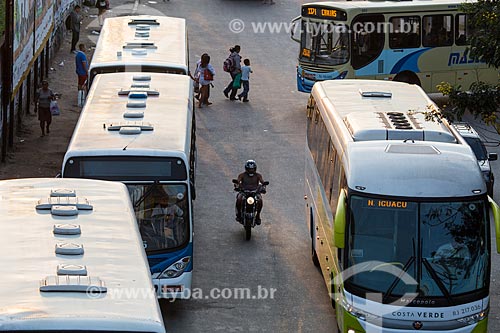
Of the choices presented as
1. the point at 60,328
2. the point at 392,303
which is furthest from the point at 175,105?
the point at 60,328

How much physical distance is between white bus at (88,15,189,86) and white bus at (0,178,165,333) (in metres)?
9.97

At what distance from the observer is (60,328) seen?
8.43m

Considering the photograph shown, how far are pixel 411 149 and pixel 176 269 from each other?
3.66 meters

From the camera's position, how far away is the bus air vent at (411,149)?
1404cm

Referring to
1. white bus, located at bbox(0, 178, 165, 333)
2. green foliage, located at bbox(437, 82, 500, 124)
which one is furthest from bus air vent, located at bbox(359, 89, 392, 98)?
white bus, located at bbox(0, 178, 165, 333)

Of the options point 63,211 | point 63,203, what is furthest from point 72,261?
point 63,203

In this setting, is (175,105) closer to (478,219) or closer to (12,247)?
(478,219)

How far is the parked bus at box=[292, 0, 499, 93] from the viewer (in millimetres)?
29094

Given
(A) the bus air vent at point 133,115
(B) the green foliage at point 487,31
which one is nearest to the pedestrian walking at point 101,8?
(A) the bus air vent at point 133,115

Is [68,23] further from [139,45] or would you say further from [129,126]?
[129,126]

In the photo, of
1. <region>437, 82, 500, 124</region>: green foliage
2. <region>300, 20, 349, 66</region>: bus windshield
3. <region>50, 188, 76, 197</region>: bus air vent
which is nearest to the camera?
<region>50, 188, 76, 197</region>: bus air vent

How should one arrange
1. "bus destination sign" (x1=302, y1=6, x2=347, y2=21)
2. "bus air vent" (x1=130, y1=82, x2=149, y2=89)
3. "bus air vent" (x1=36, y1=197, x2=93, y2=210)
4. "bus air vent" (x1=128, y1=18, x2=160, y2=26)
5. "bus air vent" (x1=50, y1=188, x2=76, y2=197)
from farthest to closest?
"bus destination sign" (x1=302, y1=6, x2=347, y2=21), "bus air vent" (x1=128, y1=18, x2=160, y2=26), "bus air vent" (x1=130, y1=82, x2=149, y2=89), "bus air vent" (x1=50, y1=188, x2=76, y2=197), "bus air vent" (x1=36, y1=197, x2=93, y2=210)

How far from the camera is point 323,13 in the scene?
29.2 m

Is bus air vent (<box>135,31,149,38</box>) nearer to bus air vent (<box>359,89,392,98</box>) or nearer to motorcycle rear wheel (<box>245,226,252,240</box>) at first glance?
motorcycle rear wheel (<box>245,226,252,240</box>)
